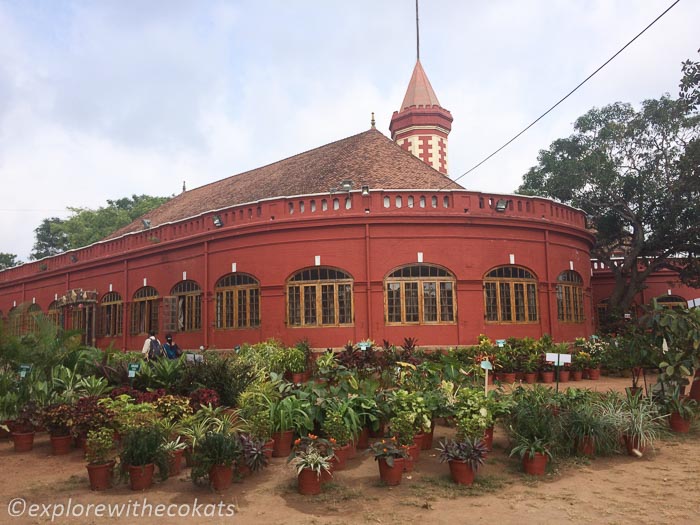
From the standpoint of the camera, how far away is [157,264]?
1781 centimetres

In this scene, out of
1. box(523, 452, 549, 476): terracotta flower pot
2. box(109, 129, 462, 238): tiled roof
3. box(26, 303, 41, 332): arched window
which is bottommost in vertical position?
box(523, 452, 549, 476): terracotta flower pot

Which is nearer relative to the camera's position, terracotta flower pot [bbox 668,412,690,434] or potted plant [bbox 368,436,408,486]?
potted plant [bbox 368,436,408,486]

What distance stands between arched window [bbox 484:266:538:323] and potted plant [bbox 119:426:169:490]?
9.93m

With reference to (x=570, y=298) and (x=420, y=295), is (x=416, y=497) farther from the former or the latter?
(x=570, y=298)

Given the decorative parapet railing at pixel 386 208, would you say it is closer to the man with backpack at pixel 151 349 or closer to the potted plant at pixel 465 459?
the man with backpack at pixel 151 349

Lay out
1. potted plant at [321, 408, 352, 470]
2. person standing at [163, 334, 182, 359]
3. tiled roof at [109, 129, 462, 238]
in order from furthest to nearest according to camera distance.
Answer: tiled roof at [109, 129, 462, 238], person standing at [163, 334, 182, 359], potted plant at [321, 408, 352, 470]

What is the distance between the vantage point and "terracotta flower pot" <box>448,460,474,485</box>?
5613 millimetres

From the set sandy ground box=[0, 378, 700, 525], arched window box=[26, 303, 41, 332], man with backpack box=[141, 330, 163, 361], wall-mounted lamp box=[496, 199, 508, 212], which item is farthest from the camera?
wall-mounted lamp box=[496, 199, 508, 212]

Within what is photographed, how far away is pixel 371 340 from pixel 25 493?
851 centimetres

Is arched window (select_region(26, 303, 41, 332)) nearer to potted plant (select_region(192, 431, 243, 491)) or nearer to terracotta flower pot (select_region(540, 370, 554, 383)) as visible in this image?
potted plant (select_region(192, 431, 243, 491))

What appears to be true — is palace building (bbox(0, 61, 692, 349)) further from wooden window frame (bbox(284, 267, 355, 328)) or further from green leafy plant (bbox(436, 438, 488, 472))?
A: green leafy plant (bbox(436, 438, 488, 472))

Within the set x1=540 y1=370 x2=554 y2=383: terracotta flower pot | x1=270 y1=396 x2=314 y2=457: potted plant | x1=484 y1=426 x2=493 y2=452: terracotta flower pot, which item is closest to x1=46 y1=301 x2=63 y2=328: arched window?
x1=540 y1=370 x2=554 y2=383: terracotta flower pot

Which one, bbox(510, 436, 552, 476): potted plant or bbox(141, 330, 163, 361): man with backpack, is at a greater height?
bbox(141, 330, 163, 361): man with backpack

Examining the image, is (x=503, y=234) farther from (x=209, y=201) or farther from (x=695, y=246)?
(x=209, y=201)
